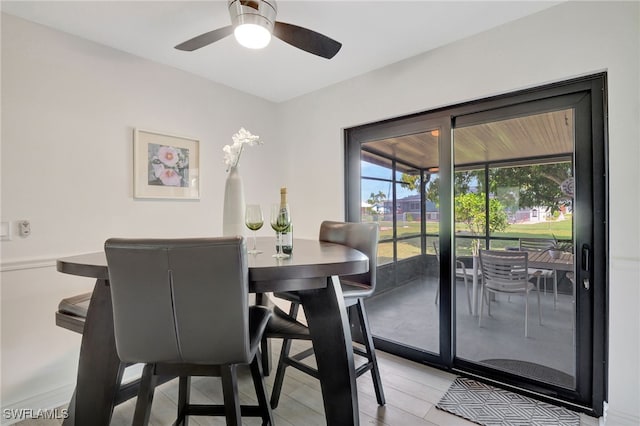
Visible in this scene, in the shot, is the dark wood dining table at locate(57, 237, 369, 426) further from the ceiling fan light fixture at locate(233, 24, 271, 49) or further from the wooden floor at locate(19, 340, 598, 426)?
the ceiling fan light fixture at locate(233, 24, 271, 49)

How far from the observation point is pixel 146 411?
123cm

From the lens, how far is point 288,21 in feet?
6.68

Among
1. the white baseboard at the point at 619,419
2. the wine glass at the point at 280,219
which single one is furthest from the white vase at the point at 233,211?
the white baseboard at the point at 619,419

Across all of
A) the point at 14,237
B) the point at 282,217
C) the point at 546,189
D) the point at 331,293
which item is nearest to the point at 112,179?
the point at 14,237

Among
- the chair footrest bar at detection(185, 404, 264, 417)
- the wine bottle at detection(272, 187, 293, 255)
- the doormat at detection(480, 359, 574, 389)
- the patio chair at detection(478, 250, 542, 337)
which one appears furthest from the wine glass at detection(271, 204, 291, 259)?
the doormat at detection(480, 359, 574, 389)

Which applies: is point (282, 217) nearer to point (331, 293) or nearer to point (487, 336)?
point (331, 293)

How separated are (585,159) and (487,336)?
1409 millimetres

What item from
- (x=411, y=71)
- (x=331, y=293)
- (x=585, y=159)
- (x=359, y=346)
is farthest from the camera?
(x=359, y=346)

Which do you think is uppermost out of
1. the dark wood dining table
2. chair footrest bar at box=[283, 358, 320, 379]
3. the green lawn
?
the green lawn

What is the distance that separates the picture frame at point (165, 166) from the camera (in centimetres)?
247

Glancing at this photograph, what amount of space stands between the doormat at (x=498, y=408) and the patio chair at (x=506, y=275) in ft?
1.46

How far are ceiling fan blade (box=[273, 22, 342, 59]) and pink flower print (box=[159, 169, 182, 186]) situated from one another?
1.49 m

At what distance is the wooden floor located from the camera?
190 cm

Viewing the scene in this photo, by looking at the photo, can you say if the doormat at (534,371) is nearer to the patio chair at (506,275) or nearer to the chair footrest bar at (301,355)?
the patio chair at (506,275)
